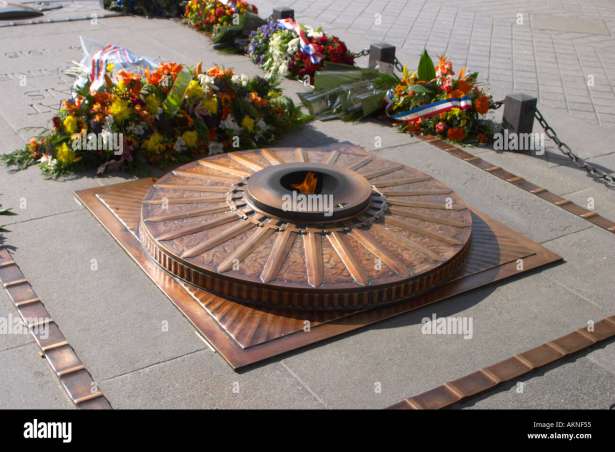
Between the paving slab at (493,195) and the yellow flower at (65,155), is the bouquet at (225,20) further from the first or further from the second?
the yellow flower at (65,155)

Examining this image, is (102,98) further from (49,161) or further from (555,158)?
(555,158)

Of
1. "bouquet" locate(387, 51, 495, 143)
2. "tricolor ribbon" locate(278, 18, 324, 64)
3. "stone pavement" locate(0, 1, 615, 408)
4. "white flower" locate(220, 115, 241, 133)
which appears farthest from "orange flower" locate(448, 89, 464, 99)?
"white flower" locate(220, 115, 241, 133)

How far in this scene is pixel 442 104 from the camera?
7215 mm

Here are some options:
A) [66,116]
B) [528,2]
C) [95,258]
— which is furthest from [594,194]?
[528,2]

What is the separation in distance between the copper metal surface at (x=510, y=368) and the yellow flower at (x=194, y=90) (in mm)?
3611

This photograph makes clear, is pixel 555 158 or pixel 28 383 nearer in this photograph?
pixel 28 383

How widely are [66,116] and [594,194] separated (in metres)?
4.27

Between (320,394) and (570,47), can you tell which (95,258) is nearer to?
(320,394)

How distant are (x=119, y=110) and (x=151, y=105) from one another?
0.28 metres

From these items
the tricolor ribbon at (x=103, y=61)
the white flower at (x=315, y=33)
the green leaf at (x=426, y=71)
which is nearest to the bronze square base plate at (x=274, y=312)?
the tricolor ribbon at (x=103, y=61)

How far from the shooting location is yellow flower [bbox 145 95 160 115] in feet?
20.8

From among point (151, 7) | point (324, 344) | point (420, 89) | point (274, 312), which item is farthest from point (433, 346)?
point (151, 7)

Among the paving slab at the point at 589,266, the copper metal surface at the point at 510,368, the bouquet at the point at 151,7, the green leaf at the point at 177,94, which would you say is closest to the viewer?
the copper metal surface at the point at 510,368

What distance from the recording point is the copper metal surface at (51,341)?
12.1 feet
